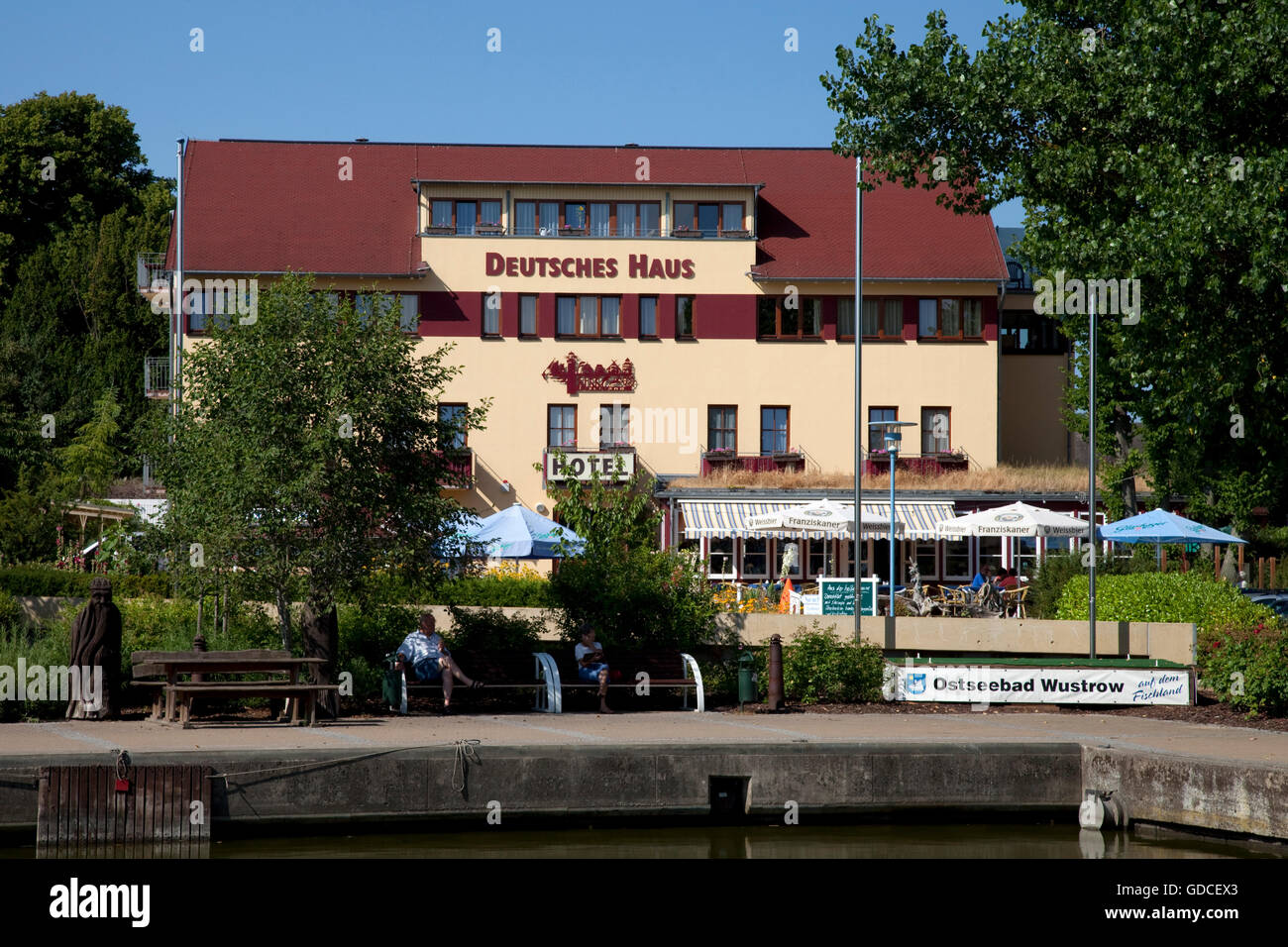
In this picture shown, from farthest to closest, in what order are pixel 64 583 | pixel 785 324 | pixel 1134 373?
pixel 785 324
pixel 64 583
pixel 1134 373

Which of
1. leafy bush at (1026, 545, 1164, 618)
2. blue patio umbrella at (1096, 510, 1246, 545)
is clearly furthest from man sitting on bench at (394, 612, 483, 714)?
blue patio umbrella at (1096, 510, 1246, 545)

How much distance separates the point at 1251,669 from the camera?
17672mm

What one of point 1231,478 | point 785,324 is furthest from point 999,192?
point 785,324

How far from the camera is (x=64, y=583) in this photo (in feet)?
83.1

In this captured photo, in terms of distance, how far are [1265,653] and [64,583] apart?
1856cm

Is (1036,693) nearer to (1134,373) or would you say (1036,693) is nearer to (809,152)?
(1134,373)

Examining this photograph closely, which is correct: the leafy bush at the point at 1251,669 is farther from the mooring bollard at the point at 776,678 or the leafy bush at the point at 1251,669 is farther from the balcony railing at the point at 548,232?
the balcony railing at the point at 548,232

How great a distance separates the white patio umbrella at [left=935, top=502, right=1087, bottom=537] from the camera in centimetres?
3206

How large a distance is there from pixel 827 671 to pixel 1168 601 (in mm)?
6112

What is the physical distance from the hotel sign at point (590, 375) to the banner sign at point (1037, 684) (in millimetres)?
26968
